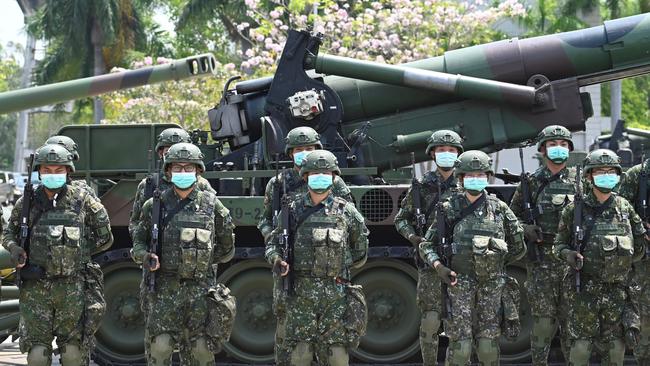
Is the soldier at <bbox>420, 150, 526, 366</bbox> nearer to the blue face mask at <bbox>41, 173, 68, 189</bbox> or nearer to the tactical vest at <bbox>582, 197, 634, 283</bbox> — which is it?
the tactical vest at <bbox>582, 197, 634, 283</bbox>

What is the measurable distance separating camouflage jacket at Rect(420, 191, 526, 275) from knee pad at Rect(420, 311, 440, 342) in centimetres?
77

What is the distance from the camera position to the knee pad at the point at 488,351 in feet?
27.9

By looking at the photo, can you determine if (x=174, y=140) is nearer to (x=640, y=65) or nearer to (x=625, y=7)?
(x=640, y=65)

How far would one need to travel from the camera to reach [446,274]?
8430 mm

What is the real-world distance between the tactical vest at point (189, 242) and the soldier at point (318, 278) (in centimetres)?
51

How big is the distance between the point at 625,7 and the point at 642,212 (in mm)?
25397

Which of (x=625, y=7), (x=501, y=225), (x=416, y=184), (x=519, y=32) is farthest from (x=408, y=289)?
(x=519, y=32)

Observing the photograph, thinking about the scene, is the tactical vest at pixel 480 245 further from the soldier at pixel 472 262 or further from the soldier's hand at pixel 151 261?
the soldier's hand at pixel 151 261

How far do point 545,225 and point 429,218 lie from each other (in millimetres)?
1031

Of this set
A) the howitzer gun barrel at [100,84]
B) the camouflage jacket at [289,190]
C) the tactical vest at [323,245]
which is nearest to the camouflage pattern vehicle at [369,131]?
the howitzer gun barrel at [100,84]

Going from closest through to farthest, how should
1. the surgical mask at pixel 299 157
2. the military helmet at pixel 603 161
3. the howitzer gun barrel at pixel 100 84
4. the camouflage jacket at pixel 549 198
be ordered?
the military helmet at pixel 603 161, the surgical mask at pixel 299 157, the camouflage jacket at pixel 549 198, the howitzer gun barrel at pixel 100 84

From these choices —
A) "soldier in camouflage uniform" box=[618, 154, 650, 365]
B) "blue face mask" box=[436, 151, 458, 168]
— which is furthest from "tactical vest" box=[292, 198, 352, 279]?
"soldier in camouflage uniform" box=[618, 154, 650, 365]

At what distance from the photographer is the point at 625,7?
109 ft

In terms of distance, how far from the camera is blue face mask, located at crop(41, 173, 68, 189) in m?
8.55
